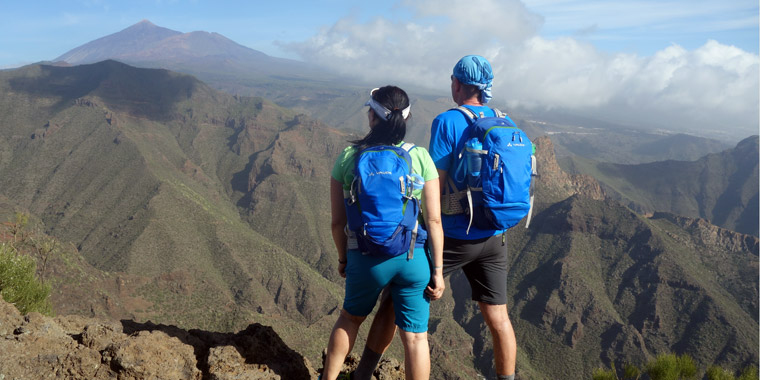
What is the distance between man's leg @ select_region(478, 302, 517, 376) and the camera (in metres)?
4.89

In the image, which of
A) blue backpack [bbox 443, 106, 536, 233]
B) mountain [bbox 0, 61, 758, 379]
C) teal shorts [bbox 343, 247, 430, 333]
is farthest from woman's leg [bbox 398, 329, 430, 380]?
mountain [bbox 0, 61, 758, 379]

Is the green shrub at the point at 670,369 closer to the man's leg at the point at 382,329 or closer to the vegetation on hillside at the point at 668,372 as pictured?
the vegetation on hillside at the point at 668,372

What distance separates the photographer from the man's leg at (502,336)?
4891 mm

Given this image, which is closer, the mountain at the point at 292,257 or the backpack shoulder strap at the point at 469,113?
the backpack shoulder strap at the point at 469,113

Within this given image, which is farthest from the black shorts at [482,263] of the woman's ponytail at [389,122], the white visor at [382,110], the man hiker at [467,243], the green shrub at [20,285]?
the green shrub at [20,285]

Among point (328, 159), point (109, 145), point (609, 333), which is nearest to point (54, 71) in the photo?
point (109, 145)

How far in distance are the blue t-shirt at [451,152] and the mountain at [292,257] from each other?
117 ft

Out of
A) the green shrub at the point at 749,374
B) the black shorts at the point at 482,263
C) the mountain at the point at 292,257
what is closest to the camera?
the black shorts at the point at 482,263

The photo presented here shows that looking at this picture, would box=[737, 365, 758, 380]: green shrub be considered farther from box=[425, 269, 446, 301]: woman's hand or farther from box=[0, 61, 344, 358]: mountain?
box=[0, 61, 344, 358]: mountain

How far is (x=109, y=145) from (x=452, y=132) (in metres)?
134

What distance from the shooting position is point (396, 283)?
4184mm

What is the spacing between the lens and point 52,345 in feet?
16.5

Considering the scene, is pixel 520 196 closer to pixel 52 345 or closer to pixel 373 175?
pixel 373 175

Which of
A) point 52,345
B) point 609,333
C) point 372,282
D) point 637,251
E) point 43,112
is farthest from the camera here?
point 43,112
